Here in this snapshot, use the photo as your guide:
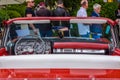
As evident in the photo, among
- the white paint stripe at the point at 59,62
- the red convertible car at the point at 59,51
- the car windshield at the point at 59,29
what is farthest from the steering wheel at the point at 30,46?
the white paint stripe at the point at 59,62

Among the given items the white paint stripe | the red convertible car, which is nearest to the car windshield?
the red convertible car

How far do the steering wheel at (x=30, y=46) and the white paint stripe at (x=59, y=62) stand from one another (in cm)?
166

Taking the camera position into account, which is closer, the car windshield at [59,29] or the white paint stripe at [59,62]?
the white paint stripe at [59,62]

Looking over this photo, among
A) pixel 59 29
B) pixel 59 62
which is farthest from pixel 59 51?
pixel 59 62

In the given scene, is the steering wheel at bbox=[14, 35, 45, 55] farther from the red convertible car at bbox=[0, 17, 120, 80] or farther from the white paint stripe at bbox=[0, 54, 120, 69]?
the white paint stripe at bbox=[0, 54, 120, 69]

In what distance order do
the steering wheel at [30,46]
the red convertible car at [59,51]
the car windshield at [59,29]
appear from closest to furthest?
the red convertible car at [59,51]
the steering wheel at [30,46]
the car windshield at [59,29]

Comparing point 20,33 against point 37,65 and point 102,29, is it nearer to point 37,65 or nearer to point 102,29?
point 102,29

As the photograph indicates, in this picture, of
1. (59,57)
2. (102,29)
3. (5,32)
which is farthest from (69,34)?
(59,57)

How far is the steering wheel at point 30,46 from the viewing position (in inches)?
236

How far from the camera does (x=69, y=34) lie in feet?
25.9

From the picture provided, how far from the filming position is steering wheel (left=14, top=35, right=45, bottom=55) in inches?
236

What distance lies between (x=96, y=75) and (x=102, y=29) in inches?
135

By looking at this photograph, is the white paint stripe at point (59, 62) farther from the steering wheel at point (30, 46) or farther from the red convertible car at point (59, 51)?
the steering wheel at point (30, 46)

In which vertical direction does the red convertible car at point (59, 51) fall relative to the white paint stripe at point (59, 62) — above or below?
below
